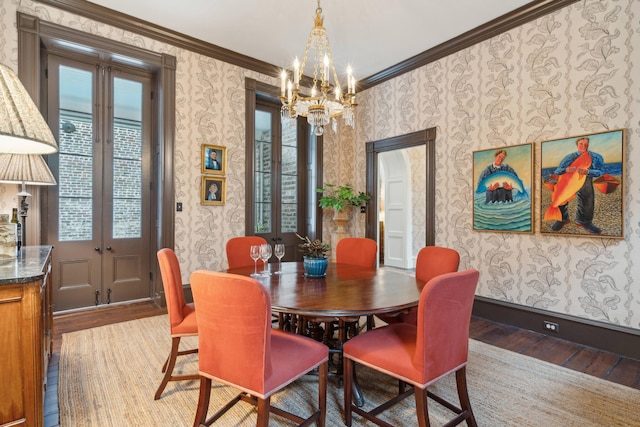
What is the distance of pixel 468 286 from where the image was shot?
158 centimetres

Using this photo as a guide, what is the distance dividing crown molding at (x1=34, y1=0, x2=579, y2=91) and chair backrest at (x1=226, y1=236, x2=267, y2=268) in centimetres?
260

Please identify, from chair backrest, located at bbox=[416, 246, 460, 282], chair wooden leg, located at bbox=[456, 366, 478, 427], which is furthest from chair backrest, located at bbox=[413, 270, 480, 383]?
chair backrest, located at bbox=[416, 246, 460, 282]

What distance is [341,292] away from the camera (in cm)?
195

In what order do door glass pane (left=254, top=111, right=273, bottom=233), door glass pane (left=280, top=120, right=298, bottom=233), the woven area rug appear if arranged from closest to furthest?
the woven area rug
door glass pane (left=254, top=111, right=273, bottom=233)
door glass pane (left=280, top=120, right=298, bottom=233)

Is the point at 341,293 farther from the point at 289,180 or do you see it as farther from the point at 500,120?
Answer: the point at 289,180

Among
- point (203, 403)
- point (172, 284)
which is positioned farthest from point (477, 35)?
point (203, 403)

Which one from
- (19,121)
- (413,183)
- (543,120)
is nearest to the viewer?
(19,121)

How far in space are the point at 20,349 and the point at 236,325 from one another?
982 mm

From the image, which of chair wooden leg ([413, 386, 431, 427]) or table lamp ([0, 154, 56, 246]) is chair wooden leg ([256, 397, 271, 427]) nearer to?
chair wooden leg ([413, 386, 431, 427])

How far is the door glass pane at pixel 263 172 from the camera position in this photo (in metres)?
4.84

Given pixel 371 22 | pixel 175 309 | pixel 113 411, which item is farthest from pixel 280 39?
pixel 113 411

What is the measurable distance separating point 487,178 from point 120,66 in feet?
14.5

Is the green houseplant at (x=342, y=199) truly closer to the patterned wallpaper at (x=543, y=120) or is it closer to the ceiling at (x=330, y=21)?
the patterned wallpaper at (x=543, y=120)

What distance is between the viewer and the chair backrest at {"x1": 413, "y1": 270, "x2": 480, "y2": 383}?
4.79 ft
